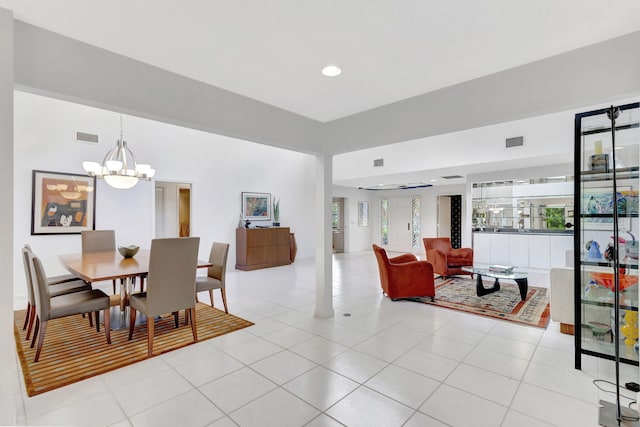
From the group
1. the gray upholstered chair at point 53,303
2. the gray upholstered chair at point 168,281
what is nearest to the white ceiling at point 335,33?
the gray upholstered chair at point 168,281

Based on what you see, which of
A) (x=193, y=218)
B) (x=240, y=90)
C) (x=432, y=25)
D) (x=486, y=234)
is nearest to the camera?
(x=432, y=25)

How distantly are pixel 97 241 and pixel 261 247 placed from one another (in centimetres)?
352

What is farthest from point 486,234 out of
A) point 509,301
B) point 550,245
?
point 509,301

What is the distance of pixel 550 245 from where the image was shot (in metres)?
7.05

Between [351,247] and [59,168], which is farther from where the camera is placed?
[351,247]

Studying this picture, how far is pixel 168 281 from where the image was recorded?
10.2 feet

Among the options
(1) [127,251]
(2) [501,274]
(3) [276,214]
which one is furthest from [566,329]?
(3) [276,214]

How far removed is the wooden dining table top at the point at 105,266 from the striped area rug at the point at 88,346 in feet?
2.41

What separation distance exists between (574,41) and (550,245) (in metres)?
6.42

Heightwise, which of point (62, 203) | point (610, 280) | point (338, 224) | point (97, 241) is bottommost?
point (610, 280)

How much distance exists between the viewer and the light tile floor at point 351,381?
2.05 metres

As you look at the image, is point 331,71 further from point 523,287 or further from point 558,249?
point 558,249

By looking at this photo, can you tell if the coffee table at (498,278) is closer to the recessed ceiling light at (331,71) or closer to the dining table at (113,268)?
the recessed ceiling light at (331,71)

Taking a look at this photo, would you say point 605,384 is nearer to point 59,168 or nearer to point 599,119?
point 599,119
